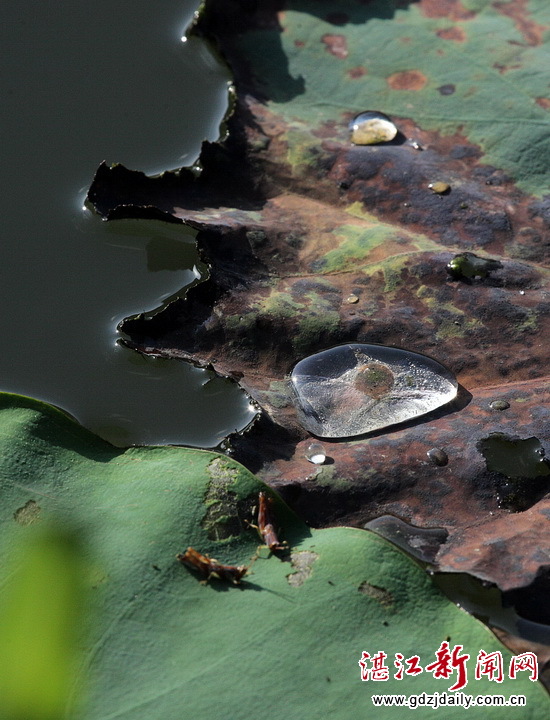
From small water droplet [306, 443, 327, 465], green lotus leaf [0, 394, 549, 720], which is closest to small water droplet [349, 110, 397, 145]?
small water droplet [306, 443, 327, 465]

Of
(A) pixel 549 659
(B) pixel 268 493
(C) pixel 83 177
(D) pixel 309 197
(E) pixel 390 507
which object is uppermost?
(C) pixel 83 177

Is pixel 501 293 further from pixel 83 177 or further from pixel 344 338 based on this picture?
pixel 83 177

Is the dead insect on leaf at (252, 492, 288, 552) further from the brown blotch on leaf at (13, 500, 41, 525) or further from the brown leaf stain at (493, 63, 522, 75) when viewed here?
the brown leaf stain at (493, 63, 522, 75)

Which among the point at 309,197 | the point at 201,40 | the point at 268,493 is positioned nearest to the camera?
the point at 268,493

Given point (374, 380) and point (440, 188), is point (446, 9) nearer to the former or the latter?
point (440, 188)

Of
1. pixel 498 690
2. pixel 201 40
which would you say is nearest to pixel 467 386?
pixel 498 690
